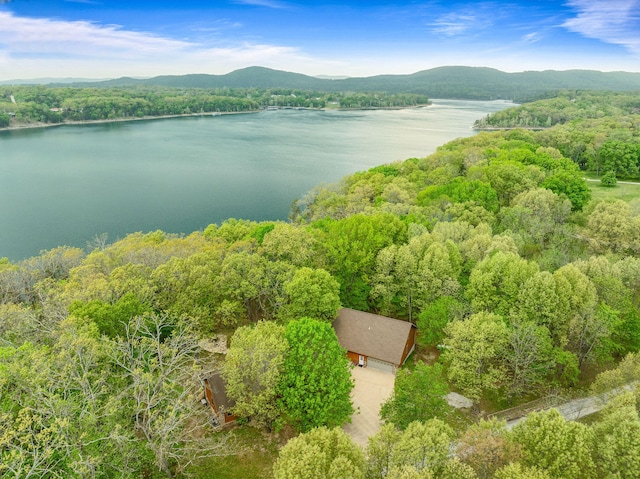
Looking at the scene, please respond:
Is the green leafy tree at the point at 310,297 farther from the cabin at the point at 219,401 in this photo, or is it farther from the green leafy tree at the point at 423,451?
the green leafy tree at the point at 423,451

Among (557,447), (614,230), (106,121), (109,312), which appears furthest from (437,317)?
(106,121)

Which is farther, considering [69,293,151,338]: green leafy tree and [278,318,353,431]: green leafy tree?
[69,293,151,338]: green leafy tree

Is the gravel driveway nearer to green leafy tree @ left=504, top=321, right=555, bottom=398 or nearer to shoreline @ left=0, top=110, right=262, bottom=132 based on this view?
green leafy tree @ left=504, top=321, right=555, bottom=398

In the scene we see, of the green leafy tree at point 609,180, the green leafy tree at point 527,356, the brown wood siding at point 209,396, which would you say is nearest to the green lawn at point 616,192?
the green leafy tree at point 609,180

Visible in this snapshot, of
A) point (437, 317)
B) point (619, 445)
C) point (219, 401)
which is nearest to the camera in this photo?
point (619, 445)

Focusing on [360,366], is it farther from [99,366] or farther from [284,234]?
[99,366]

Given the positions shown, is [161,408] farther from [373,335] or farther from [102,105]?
[102,105]

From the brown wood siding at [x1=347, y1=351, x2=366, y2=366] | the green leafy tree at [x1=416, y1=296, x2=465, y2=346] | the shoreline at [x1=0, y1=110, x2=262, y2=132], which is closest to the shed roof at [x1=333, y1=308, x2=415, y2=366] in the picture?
the brown wood siding at [x1=347, y1=351, x2=366, y2=366]
